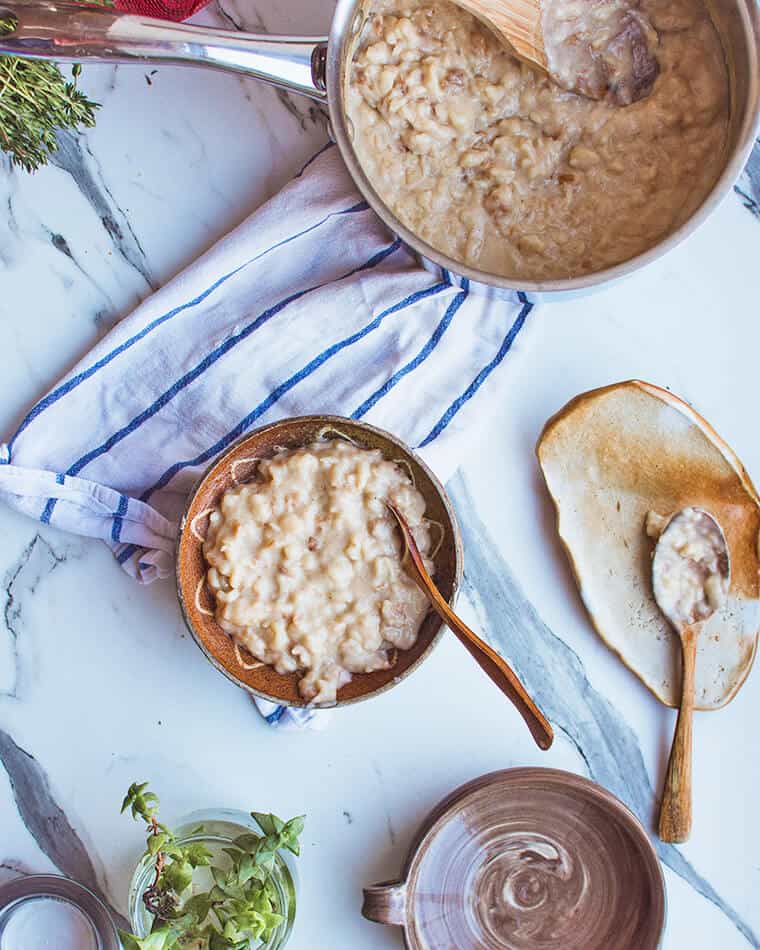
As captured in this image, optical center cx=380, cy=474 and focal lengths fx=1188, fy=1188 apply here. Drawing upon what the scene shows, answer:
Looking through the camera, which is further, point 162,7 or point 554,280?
point 162,7

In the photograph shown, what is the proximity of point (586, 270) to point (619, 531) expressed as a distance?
1.10 ft

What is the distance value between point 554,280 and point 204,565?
1.61 ft

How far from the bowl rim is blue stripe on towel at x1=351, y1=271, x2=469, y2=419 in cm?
46

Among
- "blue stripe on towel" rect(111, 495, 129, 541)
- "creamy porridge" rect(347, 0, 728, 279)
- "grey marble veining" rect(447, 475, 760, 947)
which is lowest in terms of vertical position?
"grey marble veining" rect(447, 475, 760, 947)

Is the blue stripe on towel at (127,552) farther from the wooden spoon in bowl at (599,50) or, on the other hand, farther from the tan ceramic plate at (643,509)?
the wooden spoon in bowl at (599,50)

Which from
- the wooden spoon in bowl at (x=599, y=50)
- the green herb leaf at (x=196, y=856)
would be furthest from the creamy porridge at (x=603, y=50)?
the green herb leaf at (x=196, y=856)

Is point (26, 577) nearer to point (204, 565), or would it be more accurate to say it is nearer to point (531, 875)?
point (204, 565)

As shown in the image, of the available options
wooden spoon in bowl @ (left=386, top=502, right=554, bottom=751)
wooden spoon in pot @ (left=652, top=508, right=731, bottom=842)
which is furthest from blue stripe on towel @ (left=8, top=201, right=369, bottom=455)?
wooden spoon in pot @ (left=652, top=508, right=731, bottom=842)

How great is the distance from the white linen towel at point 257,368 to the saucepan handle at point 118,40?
25 cm

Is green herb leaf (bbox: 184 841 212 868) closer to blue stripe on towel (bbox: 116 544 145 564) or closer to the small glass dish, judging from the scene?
the small glass dish

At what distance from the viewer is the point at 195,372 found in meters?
1.39

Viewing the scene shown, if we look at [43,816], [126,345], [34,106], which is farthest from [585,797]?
[34,106]

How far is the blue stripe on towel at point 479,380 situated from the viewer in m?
1.40

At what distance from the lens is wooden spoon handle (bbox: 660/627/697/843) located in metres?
1.41
